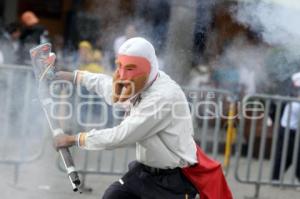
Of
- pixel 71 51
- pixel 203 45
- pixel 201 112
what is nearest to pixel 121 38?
pixel 201 112

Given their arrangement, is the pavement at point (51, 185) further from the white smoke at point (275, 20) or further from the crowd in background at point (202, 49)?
the white smoke at point (275, 20)

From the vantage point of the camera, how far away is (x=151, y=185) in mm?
→ 5055

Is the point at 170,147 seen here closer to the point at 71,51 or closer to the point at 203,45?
the point at 203,45

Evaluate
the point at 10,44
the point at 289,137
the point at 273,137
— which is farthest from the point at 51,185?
the point at 10,44

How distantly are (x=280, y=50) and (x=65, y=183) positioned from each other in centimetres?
247

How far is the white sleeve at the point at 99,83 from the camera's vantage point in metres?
5.34

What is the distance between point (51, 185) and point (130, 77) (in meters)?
3.27

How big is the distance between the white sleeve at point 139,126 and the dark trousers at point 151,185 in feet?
1.09

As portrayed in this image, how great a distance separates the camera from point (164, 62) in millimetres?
7348

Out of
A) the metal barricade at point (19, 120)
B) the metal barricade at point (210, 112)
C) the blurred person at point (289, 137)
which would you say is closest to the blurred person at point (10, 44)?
the metal barricade at point (19, 120)

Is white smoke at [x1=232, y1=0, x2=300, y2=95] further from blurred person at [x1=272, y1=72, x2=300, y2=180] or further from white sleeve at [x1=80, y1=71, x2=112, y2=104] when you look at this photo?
white sleeve at [x1=80, y1=71, x2=112, y2=104]

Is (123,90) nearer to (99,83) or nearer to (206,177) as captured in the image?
(99,83)

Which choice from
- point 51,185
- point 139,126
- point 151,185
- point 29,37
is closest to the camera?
point 139,126

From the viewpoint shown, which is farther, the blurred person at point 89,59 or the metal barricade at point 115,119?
the blurred person at point 89,59
